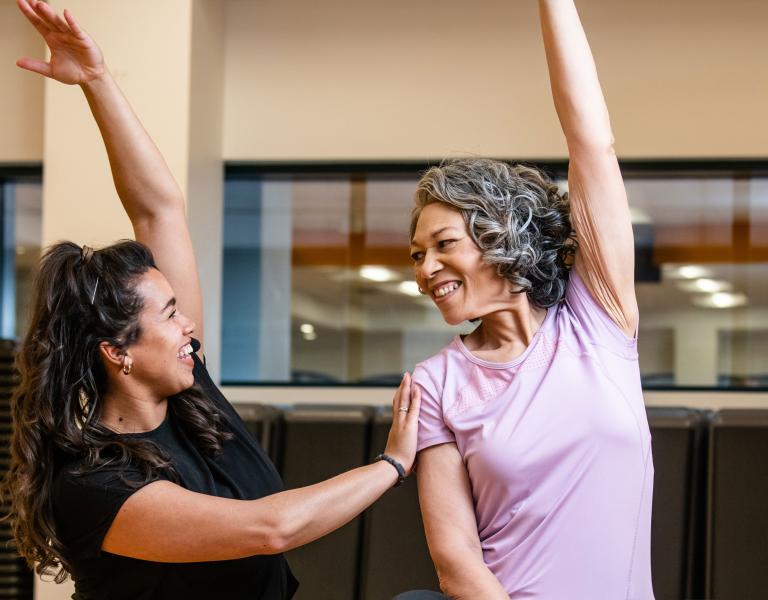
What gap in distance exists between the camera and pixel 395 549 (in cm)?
281

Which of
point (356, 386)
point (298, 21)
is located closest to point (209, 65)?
point (298, 21)

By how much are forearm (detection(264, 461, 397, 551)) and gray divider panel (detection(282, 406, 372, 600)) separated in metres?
1.29

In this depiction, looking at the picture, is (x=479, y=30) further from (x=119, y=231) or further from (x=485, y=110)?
(x=119, y=231)

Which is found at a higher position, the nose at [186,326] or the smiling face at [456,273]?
the smiling face at [456,273]

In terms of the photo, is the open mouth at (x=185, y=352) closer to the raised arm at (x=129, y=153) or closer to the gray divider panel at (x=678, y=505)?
the raised arm at (x=129, y=153)

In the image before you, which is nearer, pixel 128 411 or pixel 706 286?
pixel 128 411

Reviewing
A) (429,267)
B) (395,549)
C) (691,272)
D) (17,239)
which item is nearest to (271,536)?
(429,267)

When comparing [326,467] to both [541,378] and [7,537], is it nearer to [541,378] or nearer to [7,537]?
[7,537]

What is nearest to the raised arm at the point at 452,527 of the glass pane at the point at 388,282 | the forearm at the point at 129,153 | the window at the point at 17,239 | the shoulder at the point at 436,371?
the shoulder at the point at 436,371

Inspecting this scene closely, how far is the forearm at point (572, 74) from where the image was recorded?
152 centimetres

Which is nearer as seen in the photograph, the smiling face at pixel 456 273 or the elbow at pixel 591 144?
the elbow at pixel 591 144

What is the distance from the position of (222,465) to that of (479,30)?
308 cm

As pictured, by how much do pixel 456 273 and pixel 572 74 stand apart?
0.37 meters

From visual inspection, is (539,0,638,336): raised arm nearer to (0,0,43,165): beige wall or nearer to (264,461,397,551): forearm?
(264,461,397,551): forearm
